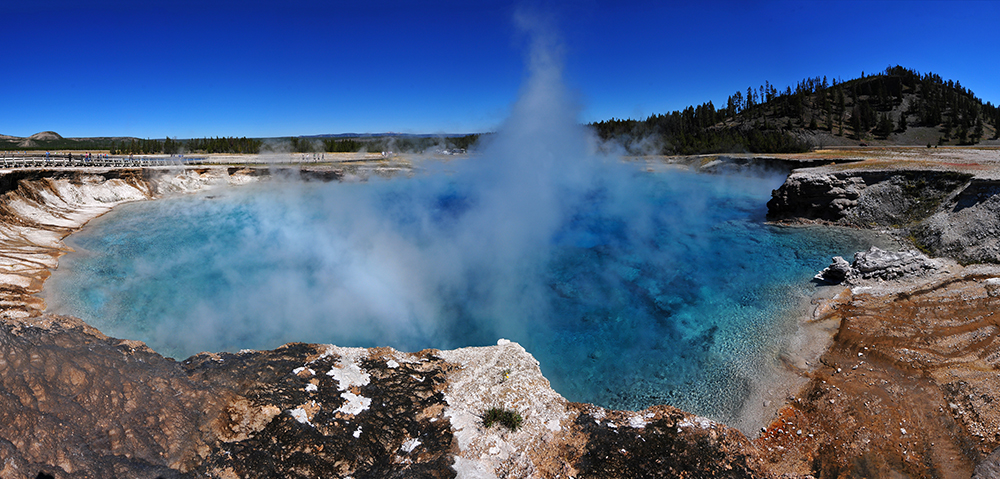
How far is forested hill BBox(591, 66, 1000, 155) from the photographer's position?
158ft

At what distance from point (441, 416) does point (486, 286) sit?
6532 millimetres

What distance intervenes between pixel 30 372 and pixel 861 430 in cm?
1044

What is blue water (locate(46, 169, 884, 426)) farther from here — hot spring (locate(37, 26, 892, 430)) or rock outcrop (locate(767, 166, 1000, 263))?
rock outcrop (locate(767, 166, 1000, 263))

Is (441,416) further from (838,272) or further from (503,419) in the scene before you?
(838,272)

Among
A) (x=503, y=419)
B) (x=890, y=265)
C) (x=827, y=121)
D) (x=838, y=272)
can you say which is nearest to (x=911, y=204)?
(x=890, y=265)

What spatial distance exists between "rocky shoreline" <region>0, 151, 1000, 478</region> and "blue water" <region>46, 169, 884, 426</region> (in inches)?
62.3

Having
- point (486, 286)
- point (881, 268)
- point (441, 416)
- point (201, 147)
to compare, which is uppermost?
point (201, 147)

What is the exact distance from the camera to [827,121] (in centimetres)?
5428

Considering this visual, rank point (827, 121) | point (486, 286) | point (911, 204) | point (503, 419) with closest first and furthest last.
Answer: point (503, 419)
point (486, 286)
point (911, 204)
point (827, 121)

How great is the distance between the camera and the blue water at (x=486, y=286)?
9.15 meters

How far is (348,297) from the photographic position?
1108 cm

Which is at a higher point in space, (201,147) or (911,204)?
(201,147)

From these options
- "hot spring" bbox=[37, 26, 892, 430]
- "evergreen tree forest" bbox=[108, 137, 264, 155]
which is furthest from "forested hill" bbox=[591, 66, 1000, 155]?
"evergreen tree forest" bbox=[108, 137, 264, 155]

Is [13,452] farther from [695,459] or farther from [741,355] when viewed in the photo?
[741,355]
